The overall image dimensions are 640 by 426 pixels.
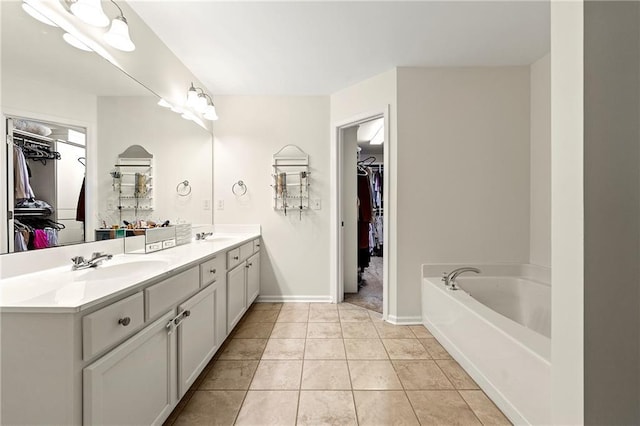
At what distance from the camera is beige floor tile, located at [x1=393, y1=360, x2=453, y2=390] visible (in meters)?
1.59

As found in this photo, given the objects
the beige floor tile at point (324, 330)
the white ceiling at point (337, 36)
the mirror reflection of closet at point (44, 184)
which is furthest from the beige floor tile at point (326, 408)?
the white ceiling at point (337, 36)

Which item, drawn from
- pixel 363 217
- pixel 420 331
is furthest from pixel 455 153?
pixel 420 331

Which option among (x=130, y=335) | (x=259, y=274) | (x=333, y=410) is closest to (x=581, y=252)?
(x=333, y=410)

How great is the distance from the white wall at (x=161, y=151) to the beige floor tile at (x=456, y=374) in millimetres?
2302

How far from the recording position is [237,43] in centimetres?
206

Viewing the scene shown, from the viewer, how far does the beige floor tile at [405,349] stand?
6.28 feet

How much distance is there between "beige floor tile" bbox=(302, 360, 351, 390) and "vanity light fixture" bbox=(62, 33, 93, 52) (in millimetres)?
2200

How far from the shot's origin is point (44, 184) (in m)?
1.19

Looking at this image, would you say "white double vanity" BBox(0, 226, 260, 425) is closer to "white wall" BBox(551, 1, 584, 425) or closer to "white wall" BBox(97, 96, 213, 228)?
"white wall" BBox(97, 96, 213, 228)

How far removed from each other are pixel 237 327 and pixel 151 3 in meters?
2.45

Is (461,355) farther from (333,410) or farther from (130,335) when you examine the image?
(130,335)

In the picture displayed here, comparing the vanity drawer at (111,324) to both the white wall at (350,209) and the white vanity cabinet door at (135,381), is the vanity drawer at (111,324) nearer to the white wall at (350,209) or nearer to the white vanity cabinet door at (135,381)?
the white vanity cabinet door at (135,381)

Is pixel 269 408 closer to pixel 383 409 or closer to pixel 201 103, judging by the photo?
pixel 383 409

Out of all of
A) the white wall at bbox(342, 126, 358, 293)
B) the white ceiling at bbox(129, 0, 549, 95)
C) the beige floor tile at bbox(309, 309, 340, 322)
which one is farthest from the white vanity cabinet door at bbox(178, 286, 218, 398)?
the white wall at bbox(342, 126, 358, 293)
